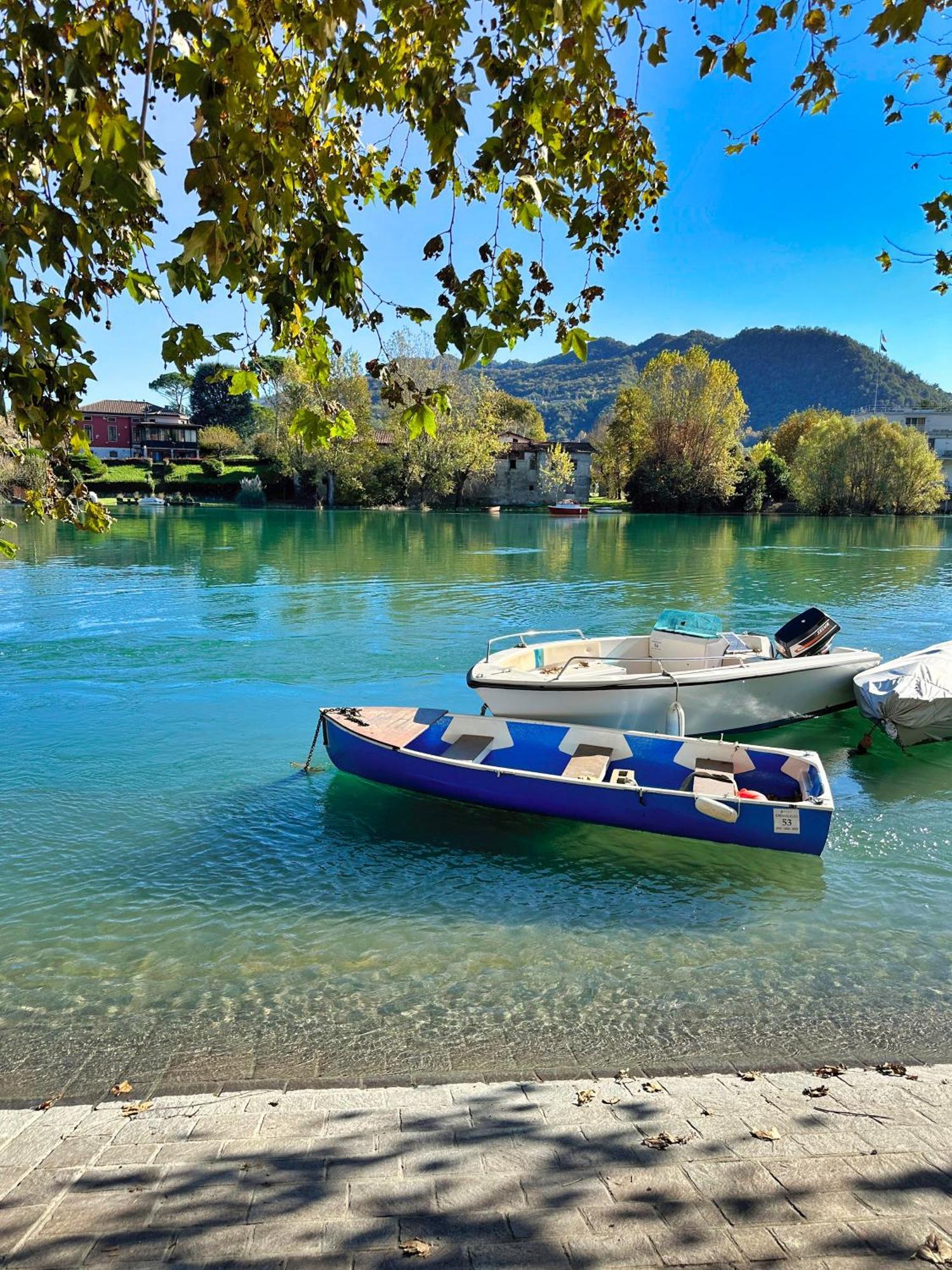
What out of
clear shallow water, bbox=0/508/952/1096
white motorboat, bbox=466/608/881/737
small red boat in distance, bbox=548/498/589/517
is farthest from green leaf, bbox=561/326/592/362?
small red boat in distance, bbox=548/498/589/517

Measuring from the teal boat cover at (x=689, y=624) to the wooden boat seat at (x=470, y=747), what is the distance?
511cm

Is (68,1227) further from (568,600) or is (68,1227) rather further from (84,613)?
(568,600)

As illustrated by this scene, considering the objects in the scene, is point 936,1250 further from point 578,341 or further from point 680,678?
point 680,678

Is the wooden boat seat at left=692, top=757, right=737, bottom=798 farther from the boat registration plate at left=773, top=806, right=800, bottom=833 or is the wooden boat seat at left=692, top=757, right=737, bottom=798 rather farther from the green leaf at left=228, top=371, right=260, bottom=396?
the green leaf at left=228, top=371, right=260, bottom=396

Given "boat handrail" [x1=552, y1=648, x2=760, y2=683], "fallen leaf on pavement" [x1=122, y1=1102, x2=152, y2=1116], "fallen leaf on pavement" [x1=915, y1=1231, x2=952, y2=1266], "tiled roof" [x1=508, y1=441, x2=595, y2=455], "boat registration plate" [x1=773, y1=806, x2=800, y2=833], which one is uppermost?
"tiled roof" [x1=508, y1=441, x2=595, y2=455]

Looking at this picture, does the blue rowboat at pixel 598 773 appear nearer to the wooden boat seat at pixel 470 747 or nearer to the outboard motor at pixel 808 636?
the wooden boat seat at pixel 470 747

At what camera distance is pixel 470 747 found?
12.0m

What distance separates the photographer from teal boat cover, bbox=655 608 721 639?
15398mm

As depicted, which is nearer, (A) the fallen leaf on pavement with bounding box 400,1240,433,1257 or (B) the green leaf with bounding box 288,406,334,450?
(A) the fallen leaf on pavement with bounding box 400,1240,433,1257

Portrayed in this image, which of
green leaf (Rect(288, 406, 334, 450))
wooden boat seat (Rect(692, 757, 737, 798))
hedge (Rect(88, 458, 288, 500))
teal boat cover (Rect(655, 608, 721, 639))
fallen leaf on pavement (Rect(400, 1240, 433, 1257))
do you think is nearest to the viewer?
fallen leaf on pavement (Rect(400, 1240, 433, 1257))

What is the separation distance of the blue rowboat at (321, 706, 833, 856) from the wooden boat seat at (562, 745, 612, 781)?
0.7 inches

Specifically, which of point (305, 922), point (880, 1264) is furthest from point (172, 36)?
point (305, 922)

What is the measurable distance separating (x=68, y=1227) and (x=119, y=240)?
A: 5323 millimetres

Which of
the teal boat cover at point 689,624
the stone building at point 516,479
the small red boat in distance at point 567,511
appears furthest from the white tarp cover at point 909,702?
the stone building at point 516,479
